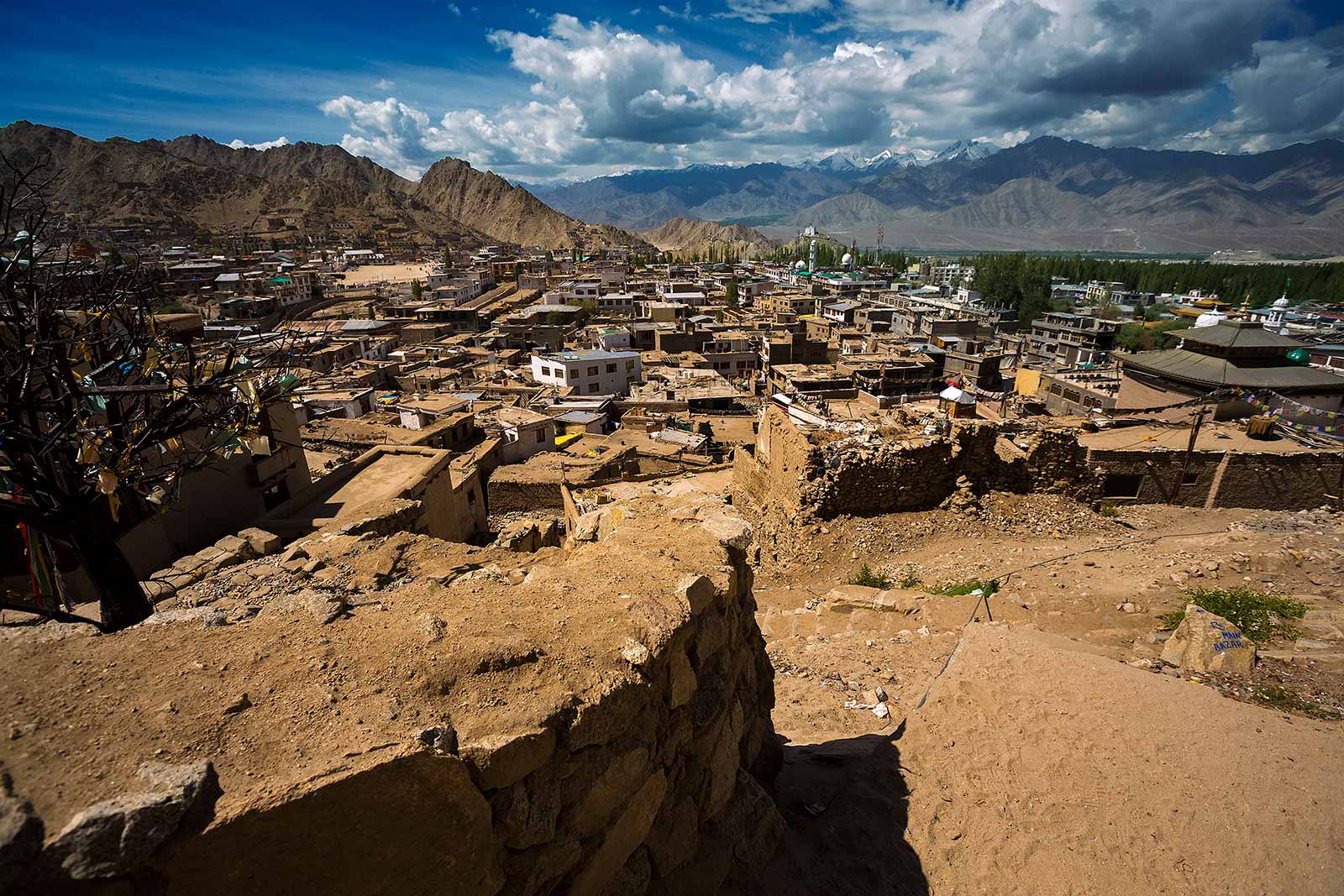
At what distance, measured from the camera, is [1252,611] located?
992cm

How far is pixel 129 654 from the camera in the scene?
10.5 ft

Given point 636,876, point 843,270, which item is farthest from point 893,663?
point 843,270

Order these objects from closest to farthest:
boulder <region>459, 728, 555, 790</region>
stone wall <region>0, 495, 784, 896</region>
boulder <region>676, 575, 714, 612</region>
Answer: stone wall <region>0, 495, 784, 896</region> < boulder <region>459, 728, 555, 790</region> < boulder <region>676, 575, 714, 612</region>

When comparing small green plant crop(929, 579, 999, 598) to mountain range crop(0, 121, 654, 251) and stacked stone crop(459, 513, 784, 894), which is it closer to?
stacked stone crop(459, 513, 784, 894)

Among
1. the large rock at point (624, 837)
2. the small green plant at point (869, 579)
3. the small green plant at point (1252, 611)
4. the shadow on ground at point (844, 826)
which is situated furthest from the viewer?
the small green plant at point (869, 579)

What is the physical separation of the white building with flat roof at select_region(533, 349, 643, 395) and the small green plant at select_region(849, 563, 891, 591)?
1067 inches

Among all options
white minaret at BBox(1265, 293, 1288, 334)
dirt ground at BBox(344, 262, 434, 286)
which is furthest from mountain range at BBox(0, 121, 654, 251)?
white minaret at BBox(1265, 293, 1288, 334)

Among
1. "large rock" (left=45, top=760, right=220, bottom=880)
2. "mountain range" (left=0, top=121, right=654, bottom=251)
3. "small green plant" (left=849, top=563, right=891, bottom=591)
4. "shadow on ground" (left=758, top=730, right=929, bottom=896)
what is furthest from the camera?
"mountain range" (left=0, top=121, right=654, bottom=251)

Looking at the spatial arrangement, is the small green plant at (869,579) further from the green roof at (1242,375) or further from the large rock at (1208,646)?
the green roof at (1242,375)

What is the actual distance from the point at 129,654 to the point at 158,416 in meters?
3.18

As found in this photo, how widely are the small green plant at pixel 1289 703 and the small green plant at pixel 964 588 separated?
13.8 feet

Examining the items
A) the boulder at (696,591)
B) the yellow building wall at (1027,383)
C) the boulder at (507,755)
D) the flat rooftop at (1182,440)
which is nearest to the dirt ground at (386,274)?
the yellow building wall at (1027,383)

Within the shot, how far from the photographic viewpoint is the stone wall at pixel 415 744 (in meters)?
2.37

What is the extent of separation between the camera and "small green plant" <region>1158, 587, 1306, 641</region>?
9492 mm
